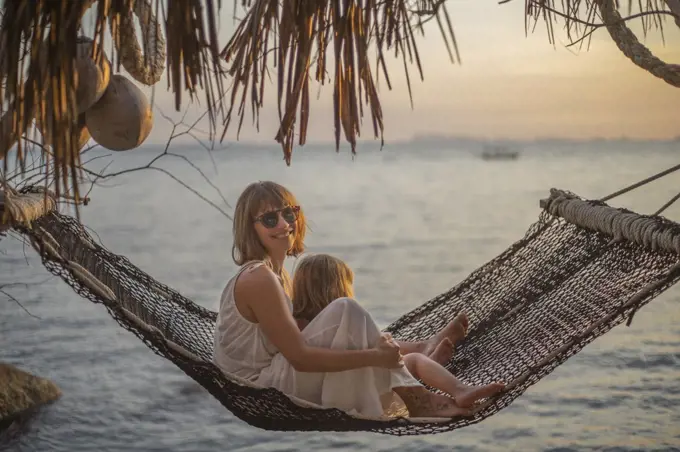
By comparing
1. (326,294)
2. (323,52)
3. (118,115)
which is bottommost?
(326,294)

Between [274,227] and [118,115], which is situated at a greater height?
[118,115]

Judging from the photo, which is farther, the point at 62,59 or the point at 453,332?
the point at 453,332

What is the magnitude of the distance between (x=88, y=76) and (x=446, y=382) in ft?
3.68

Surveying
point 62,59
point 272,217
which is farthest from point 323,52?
point 62,59

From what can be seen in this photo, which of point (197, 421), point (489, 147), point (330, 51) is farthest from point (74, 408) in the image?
point (489, 147)

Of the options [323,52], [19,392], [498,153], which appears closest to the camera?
[323,52]

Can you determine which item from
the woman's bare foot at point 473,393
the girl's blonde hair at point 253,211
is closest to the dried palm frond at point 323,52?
the girl's blonde hair at point 253,211

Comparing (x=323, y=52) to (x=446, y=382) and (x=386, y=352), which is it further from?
(x=446, y=382)

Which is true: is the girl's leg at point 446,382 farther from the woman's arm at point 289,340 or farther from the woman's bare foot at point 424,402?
the woman's arm at point 289,340

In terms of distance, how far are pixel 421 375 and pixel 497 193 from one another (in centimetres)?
1556

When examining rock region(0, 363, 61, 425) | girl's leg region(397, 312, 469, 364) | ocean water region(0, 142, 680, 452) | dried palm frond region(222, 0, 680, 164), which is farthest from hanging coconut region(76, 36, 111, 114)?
rock region(0, 363, 61, 425)

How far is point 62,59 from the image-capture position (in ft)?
5.91

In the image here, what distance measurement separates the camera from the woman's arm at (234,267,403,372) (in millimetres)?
2258

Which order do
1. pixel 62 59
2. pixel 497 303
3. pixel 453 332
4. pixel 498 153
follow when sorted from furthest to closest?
pixel 498 153, pixel 497 303, pixel 453 332, pixel 62 59
